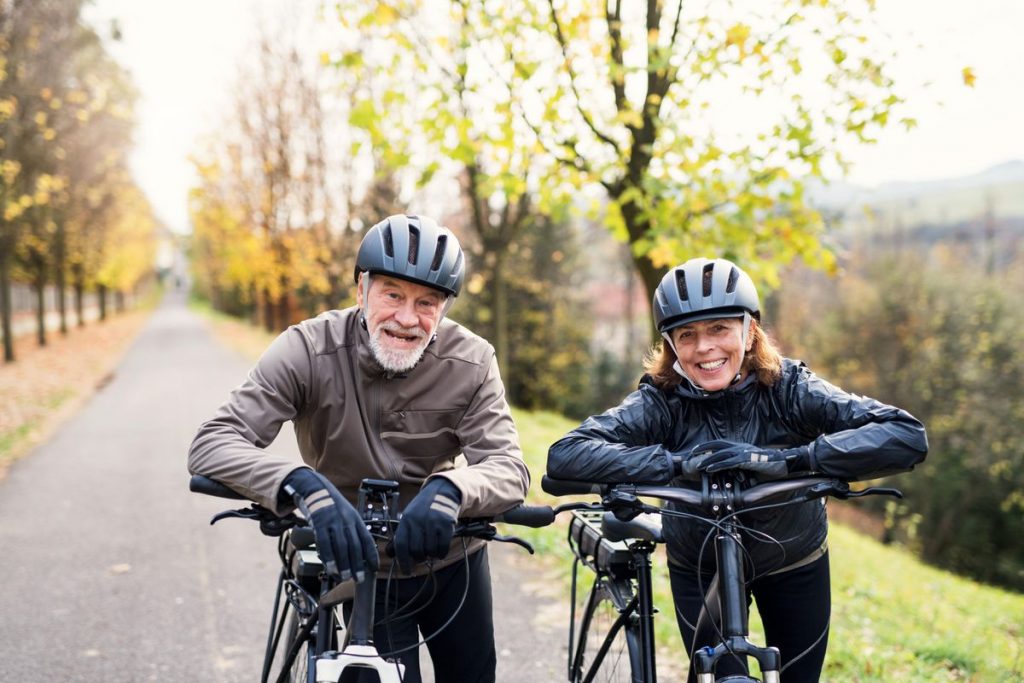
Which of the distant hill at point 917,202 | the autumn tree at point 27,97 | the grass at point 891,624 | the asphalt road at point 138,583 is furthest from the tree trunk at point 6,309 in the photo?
the distant hill at point 917,202

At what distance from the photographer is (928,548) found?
2620 cm

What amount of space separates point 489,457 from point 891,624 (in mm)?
4754

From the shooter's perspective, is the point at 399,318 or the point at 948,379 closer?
the point at 399,318

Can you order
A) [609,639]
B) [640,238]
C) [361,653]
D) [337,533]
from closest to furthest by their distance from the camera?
[337,533] < [361,653] < [609,639] < [640,238]

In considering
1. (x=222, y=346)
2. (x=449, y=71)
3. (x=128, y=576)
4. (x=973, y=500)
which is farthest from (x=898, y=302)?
(x=128, y=576)

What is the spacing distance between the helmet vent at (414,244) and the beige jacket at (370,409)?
323 mm

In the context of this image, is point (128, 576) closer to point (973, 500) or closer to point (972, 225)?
point (973, 500)

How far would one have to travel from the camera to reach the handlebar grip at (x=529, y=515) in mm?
2396

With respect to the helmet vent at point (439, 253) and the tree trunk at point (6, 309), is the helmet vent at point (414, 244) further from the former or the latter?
the tree trunk at point (6, 309)

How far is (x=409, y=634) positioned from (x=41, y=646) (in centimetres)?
349

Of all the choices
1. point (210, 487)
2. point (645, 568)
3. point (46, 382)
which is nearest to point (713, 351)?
point (645, 568)

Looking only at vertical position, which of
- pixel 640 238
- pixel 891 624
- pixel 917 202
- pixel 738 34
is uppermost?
pixel 917 202

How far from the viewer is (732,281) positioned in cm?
283

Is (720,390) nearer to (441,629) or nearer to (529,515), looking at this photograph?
(529,515)
